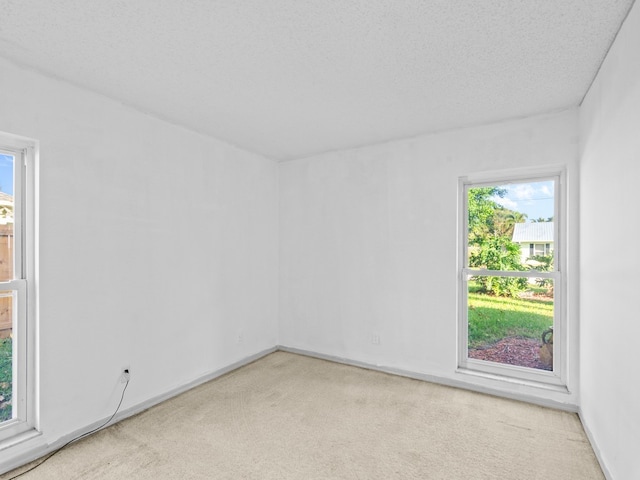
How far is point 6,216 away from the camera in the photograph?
6.94 feet

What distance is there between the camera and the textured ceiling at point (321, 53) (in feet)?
5.13

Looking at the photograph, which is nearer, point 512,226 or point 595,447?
point 595,447

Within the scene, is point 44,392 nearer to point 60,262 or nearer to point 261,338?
point 60,262

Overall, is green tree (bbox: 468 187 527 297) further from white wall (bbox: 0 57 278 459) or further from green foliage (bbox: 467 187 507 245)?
white wall (bbox: 0 57 278 459)

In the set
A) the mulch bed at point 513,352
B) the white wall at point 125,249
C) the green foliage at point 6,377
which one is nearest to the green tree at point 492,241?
the mulch bed at point 513,352

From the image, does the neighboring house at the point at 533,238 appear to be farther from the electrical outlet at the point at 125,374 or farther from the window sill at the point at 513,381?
the electrical outlet at the point at 125,374

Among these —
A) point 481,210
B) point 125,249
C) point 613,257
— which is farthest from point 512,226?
point 125,249

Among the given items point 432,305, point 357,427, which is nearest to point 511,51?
point 432,305

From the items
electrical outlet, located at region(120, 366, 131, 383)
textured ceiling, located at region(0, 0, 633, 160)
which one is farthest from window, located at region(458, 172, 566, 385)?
electrical outlet, located at region(120, 366, 131, 383)

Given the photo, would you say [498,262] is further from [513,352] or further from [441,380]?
[441,380]

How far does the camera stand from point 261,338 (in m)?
4.00

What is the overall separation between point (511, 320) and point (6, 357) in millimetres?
3871

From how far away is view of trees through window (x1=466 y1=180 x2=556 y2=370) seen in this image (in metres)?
2.95

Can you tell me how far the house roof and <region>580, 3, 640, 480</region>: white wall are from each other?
18.7 inches
